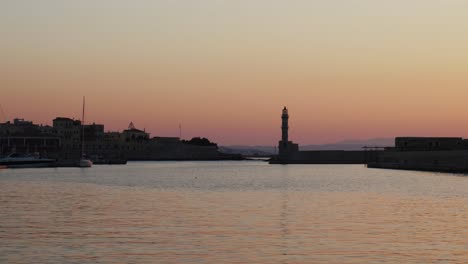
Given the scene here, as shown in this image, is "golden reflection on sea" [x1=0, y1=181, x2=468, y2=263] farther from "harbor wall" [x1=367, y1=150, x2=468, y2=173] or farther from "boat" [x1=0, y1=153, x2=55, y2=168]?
"boat" [x1=0, y1=153, x2=55, y2=168]

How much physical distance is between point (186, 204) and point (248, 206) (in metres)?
4.48

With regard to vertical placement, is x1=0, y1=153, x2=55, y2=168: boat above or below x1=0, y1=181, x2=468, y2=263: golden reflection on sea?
above

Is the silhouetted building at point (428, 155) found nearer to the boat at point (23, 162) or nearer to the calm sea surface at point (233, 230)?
the boat at point (23, 162)

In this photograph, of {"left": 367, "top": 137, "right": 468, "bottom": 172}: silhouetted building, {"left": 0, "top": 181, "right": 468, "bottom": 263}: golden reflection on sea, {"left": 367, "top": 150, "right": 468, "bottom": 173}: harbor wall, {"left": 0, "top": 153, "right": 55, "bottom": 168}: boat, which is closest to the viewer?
{"left": 0, "top": 181, "right": 468, "bottom": 263}: golden reflection on sea

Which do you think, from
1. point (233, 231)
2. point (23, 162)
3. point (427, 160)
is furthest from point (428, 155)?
point (233, 231)

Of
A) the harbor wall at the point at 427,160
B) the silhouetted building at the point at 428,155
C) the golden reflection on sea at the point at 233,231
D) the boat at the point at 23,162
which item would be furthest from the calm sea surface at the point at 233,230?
the boat at the point at 23,162

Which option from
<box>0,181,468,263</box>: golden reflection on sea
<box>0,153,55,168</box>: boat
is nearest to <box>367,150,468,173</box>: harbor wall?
<box>0,153,55,168</box>: boat

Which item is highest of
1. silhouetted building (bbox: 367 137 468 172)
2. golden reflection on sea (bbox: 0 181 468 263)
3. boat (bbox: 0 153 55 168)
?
silhouetted building (bbox: 367 137 468 172)

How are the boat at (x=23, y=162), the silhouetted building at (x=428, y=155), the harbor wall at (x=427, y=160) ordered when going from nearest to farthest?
the harbor wall at (x=427, y=160)
the silhouetted building at (x=428, y=155)
the boat at (x=23, y=162)

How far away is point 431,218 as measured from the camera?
4412 centimetres

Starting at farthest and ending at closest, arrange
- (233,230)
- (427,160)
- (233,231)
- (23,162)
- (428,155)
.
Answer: (23,162)
(428,155)
(427,160)
(233,230)
(233,231)

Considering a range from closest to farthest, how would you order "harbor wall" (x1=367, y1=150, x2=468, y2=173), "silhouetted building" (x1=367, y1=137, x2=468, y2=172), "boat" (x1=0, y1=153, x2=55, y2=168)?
"harbor wall" (x1=367, y1=150, x2=468, y2=173) < "silhouetted building" (x1=367, y1=137, x2=468, y2=172) < "boat" (x1=0, y1=153, x2=55, y2=168)

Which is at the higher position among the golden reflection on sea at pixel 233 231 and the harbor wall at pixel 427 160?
the harbor wall at pixel 427 160

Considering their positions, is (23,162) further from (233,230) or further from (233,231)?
(233,231)
